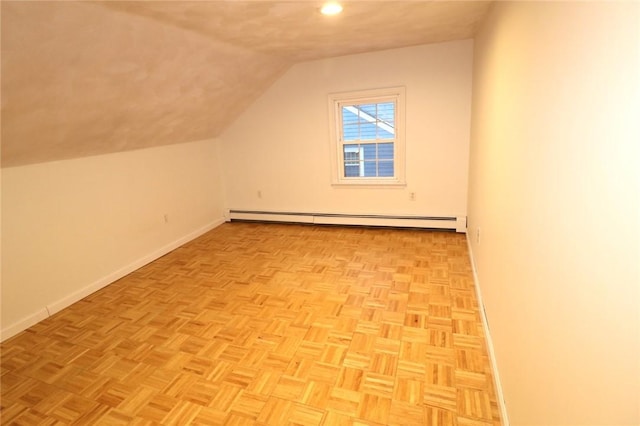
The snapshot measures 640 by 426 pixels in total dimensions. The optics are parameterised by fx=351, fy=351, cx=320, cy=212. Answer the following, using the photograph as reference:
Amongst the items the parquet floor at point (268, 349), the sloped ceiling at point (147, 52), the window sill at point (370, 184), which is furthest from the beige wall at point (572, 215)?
the window sill at point (370, 184)

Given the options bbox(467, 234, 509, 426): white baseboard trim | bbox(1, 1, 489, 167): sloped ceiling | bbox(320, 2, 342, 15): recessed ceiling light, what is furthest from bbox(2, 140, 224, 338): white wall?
bbox(467, 234, 509, 426): white baseboard trim

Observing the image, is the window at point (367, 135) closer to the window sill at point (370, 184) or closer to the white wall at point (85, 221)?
the window sill at point (370, 184)

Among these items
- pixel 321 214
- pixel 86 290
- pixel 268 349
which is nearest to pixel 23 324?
pixel 86 290

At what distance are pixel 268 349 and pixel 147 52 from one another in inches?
88.9

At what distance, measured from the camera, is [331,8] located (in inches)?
95.3

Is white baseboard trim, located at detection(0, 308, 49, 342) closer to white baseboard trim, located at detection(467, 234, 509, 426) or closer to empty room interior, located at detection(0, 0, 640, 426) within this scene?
empty room interior, located at detection(0, 0, 640, 426)

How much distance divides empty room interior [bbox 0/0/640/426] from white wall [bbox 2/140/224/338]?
24 millimetres

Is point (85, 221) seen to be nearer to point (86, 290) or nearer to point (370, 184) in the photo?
point (86, 290)

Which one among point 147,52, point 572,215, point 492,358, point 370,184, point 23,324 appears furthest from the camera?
point 370,184

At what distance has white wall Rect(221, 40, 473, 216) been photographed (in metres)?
4.04

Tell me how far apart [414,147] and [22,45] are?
366cm

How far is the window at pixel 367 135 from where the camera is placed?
14.1ft

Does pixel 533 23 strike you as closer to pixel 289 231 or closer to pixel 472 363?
pixel 472 363

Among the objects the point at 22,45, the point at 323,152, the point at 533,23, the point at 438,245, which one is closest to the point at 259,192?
the point at 323,152
